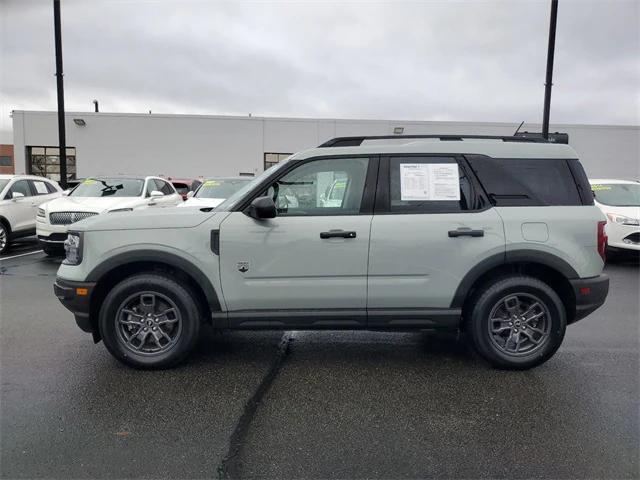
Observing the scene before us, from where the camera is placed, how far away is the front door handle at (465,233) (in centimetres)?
389

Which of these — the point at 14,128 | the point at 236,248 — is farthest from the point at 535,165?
the point at 14,128

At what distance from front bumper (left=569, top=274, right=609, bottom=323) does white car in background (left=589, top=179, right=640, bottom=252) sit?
609cm

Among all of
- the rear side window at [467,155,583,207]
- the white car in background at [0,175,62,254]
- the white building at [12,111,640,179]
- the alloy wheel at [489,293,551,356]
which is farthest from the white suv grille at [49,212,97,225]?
the white building at [12,111,640,179]

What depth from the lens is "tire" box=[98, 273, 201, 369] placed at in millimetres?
3891

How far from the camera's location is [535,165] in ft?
13.4

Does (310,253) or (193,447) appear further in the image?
(310,253)

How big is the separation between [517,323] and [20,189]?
11257 mm

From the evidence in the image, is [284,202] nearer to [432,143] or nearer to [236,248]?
[236,248]

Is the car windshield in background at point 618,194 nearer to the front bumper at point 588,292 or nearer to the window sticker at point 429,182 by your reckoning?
the front bumper at point 588,292

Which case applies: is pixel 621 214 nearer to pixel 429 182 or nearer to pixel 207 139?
pixel 429 182

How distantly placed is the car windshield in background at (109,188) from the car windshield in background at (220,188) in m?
1.45

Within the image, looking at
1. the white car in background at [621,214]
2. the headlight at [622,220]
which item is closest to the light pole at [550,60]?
the white car in background at [621,214]

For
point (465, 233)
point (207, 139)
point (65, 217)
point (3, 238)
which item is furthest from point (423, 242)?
point (207, 139)

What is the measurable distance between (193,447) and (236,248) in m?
1.56
